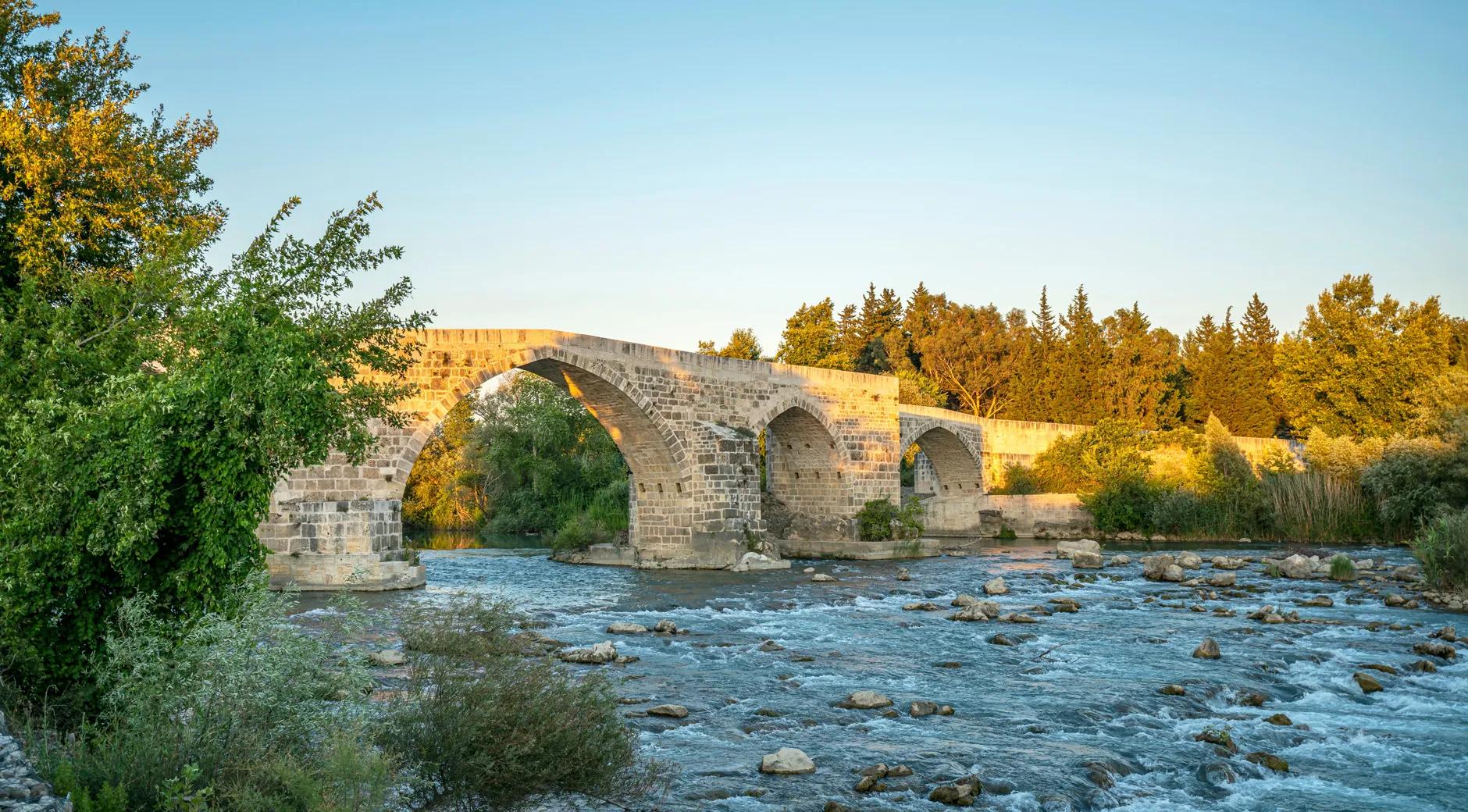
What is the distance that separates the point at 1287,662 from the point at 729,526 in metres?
12.0

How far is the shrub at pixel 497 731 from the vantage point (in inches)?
193

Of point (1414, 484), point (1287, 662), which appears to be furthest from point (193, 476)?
point (1414, 484)

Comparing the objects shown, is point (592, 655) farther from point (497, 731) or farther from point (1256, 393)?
point (1256, 393)

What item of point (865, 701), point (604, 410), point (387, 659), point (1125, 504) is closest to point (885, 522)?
point (604, 410)

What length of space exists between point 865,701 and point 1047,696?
1.66 m

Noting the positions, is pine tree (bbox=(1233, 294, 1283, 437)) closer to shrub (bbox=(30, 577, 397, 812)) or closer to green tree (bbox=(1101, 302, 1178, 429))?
green tree (bbox=(1101, 302, 1178, 429))

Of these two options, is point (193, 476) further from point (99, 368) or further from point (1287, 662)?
point (1287, 662)

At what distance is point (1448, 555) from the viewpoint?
13805mm

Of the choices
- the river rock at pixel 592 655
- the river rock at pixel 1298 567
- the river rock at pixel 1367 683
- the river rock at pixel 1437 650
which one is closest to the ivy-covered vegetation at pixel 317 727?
the river rock at pixel 592 655

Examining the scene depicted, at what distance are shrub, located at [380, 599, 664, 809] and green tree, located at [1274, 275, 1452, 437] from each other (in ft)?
99.7

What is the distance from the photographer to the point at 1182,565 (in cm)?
1945

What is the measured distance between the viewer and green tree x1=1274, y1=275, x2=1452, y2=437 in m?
30.4

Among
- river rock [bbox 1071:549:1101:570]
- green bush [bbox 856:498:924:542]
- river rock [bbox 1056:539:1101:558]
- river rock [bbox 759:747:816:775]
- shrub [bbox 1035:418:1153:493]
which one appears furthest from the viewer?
shrub [bbox 1035:418:1153:493]

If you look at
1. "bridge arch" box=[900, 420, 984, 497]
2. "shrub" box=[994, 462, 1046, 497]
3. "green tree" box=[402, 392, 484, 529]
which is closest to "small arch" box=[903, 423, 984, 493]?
"bridge arch" box=[900, 420, 984, 497]
